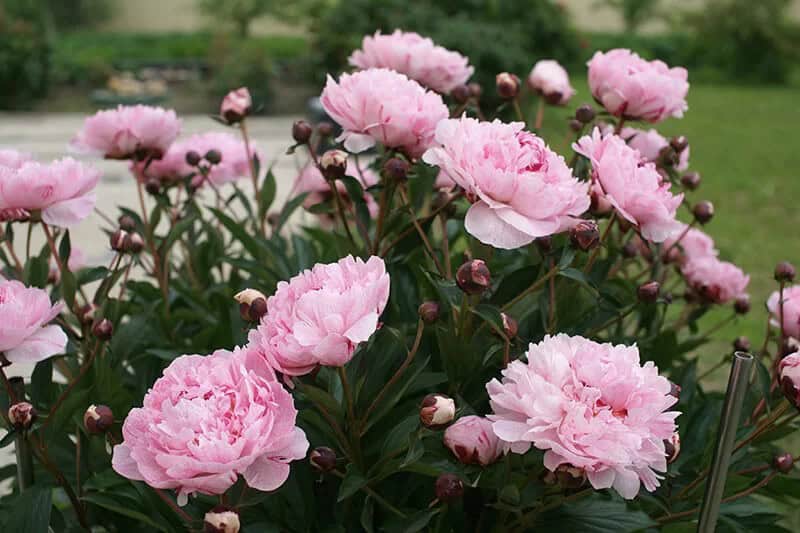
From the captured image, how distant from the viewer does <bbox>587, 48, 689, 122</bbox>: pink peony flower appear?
996 millimetres

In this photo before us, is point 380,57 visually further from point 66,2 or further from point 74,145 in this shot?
point 66,2

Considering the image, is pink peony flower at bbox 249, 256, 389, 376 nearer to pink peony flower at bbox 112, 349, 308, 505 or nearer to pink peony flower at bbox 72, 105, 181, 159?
pink peony flower at bbox 112, 349, 308, 505

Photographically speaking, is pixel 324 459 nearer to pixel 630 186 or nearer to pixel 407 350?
pixel 407 350

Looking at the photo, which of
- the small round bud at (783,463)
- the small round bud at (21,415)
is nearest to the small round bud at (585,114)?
the small round bud at (783,463)

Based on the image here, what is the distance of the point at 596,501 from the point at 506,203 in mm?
300

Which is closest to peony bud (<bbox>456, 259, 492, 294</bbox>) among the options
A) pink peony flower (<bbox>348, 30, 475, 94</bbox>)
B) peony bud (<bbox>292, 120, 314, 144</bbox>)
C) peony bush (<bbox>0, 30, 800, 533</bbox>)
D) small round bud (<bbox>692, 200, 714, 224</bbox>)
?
peony bush (<bbox>0, 30, 800, 533</bbox>)

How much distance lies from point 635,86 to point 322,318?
0.55 m

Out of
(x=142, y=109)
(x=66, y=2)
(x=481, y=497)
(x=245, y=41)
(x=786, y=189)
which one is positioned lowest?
(x=66, y=2)

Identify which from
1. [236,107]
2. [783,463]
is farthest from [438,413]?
[236,107]

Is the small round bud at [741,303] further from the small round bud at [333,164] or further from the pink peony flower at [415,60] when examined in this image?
the small round bud at [333,164]

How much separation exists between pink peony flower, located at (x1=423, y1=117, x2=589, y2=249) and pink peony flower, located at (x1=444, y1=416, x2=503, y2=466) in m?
0.14

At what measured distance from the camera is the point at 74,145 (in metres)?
1.15

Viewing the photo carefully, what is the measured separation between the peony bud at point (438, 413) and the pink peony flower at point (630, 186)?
227 millimetres

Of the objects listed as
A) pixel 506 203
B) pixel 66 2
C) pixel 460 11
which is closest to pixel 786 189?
pixel 460 11
